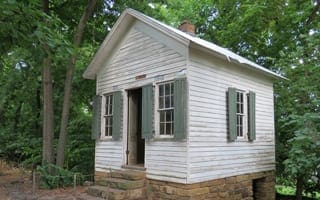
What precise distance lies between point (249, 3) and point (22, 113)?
13590 mm

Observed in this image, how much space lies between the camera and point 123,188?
7871 mm

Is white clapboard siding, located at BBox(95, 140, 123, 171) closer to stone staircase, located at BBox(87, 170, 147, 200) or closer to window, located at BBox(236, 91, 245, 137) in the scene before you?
stone staircase, located at BBox(87, 170, 147, 200)

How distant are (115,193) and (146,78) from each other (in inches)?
124

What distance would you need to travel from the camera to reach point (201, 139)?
7.75 m

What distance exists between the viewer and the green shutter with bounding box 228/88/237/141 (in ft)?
28.6

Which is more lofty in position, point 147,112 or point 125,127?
point 147,112

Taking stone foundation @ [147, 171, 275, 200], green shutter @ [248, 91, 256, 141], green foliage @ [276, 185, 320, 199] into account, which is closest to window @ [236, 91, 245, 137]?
green shutter @ [248, 91, 256, 141]

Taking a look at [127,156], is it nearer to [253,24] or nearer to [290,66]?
[290,66]

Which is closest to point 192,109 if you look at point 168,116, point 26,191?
point 168,116

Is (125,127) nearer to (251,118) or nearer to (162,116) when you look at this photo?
(162,116)

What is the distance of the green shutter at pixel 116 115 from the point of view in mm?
9297

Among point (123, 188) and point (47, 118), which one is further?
point (47, 118)

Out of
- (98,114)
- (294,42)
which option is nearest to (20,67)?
(98,114)

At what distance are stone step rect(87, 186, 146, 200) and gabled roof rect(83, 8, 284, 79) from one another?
12.7 feet
